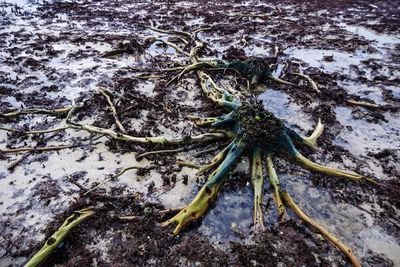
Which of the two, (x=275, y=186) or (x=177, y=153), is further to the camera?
(x=177, y=153)

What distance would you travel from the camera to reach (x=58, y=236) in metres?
3.72

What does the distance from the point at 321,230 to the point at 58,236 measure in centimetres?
325

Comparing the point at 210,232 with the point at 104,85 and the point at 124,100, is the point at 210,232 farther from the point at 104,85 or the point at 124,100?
the point at 104,85

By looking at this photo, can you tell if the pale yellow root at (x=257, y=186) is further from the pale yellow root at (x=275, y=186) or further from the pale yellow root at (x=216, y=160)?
the pale yellow root at (x=216, y=160)

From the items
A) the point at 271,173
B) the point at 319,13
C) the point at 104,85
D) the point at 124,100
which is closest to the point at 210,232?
the point at 271,173

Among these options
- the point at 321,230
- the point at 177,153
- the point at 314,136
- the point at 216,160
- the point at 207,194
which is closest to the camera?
the point at 321,230

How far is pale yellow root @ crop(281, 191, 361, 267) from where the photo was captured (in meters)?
3.57

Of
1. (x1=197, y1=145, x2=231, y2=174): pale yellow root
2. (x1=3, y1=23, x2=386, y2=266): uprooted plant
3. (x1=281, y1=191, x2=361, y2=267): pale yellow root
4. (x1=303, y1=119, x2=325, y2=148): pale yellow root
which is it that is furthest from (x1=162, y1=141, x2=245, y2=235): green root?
(x1=303, y1=119, x2=325, y2=148): pale yellow root

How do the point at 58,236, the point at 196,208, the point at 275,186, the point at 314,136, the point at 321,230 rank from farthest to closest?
the point at 314,136, the point at 275,186, the point at 196,208, the point at 321,230, the point at 58,236

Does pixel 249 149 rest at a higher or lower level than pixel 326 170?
higher

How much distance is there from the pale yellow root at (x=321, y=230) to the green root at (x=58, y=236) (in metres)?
2.69

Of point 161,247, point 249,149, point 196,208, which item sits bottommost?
point 161,247

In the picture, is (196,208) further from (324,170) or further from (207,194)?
(324,170)

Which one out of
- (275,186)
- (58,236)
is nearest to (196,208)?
(275,186)
